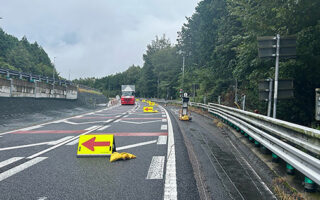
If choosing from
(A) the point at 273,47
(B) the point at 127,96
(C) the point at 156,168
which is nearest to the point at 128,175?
(C) the point at 156,168

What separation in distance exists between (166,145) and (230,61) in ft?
54.6

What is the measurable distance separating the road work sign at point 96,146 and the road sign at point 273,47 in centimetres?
516

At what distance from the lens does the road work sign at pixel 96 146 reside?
5.44 metres

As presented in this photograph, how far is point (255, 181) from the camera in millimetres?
3861

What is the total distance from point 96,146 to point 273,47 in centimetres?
593

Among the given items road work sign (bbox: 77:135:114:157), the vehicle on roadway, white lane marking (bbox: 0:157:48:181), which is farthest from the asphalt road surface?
the vehicle on roadway

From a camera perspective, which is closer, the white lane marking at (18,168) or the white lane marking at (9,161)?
the white lane marking at (18,168)

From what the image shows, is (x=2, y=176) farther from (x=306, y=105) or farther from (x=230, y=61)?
(x=230, y=61)

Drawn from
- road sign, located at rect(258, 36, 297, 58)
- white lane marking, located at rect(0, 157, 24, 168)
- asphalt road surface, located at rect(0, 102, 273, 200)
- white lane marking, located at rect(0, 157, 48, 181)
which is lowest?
white lane marking, located at rect(0, 157, 24, 168)

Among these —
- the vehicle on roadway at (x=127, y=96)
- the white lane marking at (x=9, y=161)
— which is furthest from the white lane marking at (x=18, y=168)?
the vehicle on roadway at (x=127, y=96)

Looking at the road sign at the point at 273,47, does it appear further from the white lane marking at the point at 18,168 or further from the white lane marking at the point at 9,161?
the white lane marking at the point at 9,161

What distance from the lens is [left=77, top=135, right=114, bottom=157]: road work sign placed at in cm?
544

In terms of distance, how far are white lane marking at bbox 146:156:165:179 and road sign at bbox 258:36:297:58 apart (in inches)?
181

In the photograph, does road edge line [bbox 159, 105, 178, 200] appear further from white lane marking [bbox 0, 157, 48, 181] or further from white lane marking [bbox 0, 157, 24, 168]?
white lane marking [bbox 0, 157, 24, 168]
